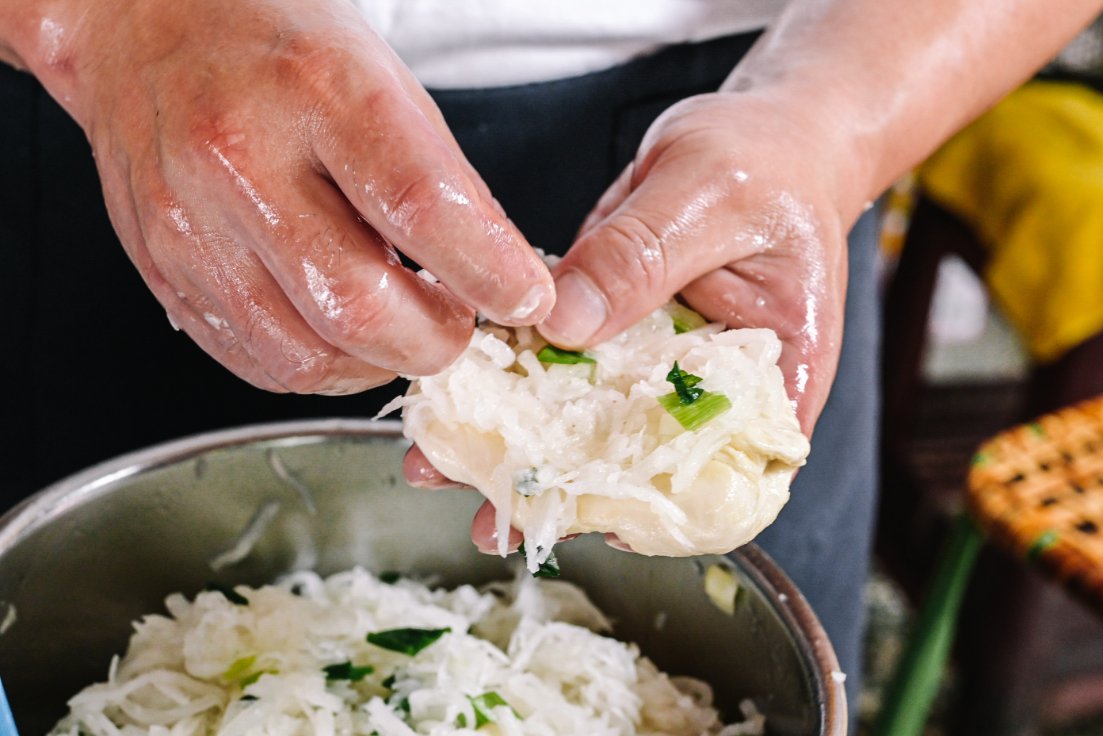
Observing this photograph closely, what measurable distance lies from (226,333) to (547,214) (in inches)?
24.3

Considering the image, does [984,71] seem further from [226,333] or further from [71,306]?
[71,306]

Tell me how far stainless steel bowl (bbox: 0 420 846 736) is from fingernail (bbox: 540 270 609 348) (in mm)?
283

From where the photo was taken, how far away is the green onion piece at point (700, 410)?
969 millimetres

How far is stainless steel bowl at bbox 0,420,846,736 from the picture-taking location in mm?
1092

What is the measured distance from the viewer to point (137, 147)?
0.94 meters

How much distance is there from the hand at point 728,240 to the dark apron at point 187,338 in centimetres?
25

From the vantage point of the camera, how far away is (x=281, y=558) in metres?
1.32

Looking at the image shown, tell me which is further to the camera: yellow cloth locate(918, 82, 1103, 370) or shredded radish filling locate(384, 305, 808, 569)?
yellow cloth locate(918, 82, 1103, 370)

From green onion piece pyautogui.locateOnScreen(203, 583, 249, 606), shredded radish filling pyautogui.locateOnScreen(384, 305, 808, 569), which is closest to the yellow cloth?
shredded radish filling pyautogui.locateOnScreen(384, 305, 808, 569)

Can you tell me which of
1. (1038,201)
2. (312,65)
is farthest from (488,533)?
(1038,201)

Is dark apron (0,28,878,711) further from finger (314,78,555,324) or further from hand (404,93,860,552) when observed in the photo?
finger (314,78,555,324)

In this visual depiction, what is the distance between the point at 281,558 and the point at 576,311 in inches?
21.3

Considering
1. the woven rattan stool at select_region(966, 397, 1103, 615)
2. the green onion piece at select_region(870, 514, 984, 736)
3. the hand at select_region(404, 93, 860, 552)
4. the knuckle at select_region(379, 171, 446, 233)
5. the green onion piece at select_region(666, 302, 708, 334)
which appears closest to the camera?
the knuckle at select_region(379, 171, 446, 233)

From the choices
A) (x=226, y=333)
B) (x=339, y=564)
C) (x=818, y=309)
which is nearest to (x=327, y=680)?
(x=339, y=564)
